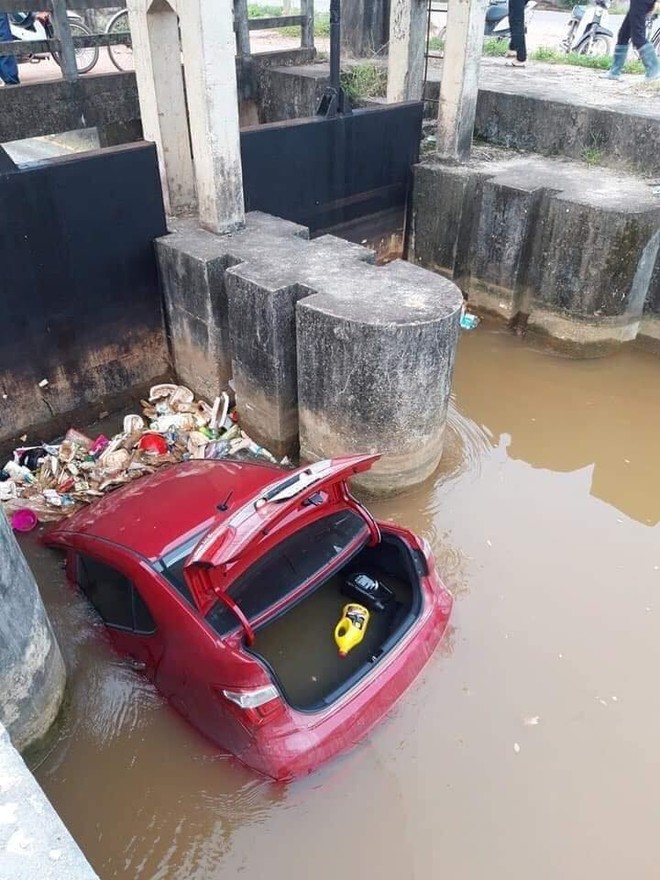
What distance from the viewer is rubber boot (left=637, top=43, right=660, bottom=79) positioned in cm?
964

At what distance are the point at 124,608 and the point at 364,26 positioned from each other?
427 inches

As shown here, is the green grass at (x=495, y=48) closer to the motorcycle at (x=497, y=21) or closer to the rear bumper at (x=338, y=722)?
the motorcycle at (x=497, y=21)

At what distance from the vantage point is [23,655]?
10.5ft

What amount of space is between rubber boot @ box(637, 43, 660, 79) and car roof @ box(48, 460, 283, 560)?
9.41m

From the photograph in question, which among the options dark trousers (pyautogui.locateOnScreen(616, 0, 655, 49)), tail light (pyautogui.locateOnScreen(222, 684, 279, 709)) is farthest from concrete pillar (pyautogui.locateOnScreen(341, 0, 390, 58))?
tail light (pyautogui.locateOnScreen(222, 684, 279, 709))

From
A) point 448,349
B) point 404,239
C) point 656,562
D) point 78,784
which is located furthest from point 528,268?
point 78,784

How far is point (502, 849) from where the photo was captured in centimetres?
327

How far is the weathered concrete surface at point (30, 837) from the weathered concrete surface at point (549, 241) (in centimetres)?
686

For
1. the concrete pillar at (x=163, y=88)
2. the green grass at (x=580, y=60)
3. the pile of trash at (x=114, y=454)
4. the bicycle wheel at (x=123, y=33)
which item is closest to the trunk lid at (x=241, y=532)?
the pile of trash at (x=114, y=454)

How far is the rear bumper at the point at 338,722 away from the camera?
9.95ft

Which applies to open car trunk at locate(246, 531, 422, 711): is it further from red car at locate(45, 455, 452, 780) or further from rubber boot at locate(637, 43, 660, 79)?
rubber boot at locate(637, 43, 660, 79)

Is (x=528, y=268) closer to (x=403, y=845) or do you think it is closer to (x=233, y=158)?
(x=233, y=158)

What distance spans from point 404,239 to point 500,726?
654cm

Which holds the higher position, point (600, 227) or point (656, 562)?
point (600, 227)
